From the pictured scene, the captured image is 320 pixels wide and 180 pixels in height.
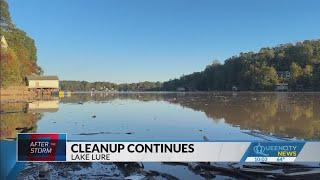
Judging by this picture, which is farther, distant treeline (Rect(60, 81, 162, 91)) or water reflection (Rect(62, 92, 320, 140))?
water reflection (Rect(62, 92, 320, 140))

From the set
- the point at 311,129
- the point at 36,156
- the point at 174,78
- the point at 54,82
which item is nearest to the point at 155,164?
the point at 174,78

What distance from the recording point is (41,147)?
344cm

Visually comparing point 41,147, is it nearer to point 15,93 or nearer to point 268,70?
point 15,93

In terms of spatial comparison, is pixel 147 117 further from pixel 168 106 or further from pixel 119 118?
pixel 168 106

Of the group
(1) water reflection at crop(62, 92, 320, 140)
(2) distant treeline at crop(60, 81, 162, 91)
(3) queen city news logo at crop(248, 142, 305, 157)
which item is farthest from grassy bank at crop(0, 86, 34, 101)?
(3) queen city news logo at crop(248, 142, 305, 157)

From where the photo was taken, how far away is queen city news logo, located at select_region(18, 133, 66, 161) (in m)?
3.44

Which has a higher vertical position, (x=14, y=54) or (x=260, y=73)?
(x=14, y=54)

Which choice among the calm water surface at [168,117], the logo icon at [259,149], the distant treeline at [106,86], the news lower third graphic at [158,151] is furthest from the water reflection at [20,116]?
the logo icon at [259,149]

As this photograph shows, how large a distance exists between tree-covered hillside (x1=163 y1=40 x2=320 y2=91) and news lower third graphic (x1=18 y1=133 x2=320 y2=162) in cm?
140

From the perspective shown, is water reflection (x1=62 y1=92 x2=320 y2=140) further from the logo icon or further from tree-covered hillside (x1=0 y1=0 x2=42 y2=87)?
the logo icon

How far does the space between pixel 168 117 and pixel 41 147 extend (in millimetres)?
3252

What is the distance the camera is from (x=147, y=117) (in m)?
6.57

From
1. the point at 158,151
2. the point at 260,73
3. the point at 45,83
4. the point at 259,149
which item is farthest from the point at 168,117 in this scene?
the point at 259,149

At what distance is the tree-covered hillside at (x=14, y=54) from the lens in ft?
12.5
